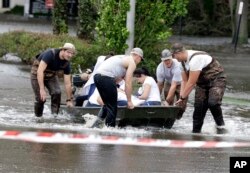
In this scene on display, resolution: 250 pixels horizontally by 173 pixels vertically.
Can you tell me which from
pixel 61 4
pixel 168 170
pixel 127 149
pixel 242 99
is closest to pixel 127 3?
pixel 242 99

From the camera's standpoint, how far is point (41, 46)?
20.8 m

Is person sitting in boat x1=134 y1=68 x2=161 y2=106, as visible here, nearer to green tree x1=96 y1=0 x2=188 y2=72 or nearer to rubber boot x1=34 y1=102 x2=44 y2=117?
rubber boot x1=34 y1=102 x2=44 y2=117

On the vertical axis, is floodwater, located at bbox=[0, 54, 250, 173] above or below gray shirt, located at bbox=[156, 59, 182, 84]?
below

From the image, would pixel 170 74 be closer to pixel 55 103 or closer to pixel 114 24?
pixel 55 103

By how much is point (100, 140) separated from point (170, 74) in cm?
358

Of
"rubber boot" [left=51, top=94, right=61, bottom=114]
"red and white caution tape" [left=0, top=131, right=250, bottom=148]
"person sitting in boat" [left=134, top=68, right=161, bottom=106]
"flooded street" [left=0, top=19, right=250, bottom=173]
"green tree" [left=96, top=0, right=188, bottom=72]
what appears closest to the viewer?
"flooded street" [left=0, top=19, right=250, bottom=173]

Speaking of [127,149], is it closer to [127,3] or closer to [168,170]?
[168,170]

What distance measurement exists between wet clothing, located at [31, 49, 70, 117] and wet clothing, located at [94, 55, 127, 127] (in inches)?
48.9

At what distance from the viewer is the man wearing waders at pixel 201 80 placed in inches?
457

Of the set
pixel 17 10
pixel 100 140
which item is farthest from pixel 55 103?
pixel 17 10

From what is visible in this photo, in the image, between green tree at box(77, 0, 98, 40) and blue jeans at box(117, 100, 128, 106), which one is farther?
green tree at box(77, 0, 98, 40)

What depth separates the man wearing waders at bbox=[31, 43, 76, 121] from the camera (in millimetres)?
12453

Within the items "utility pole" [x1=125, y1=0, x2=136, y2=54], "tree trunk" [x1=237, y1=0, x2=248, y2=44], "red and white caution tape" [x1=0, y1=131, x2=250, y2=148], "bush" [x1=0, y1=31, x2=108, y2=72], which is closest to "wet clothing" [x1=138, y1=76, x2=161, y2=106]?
"red and white caution tape" [x1=0, y1=131, x2=250, y2=148]

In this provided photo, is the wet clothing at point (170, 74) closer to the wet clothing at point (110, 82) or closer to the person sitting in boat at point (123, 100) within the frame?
the person sitting in boat at point (123, 100)
